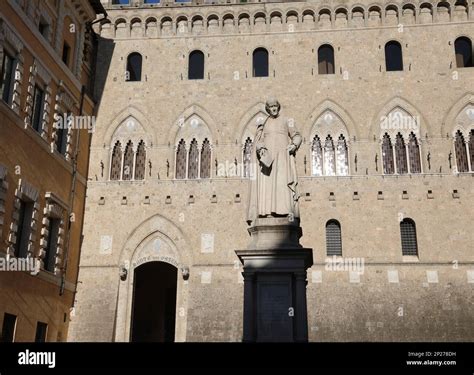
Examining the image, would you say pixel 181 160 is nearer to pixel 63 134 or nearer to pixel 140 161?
pixel 140 161

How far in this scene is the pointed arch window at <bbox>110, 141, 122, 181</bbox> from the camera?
77.1 ft

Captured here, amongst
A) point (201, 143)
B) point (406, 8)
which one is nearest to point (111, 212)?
point (201, 143)

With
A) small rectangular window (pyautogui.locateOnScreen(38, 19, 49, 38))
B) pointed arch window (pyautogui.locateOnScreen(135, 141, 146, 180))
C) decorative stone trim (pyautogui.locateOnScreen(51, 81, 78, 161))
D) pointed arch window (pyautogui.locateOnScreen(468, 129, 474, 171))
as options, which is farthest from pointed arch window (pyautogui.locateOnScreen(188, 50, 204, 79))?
pointed arch window (pyautogui.locateOnScreen(468, 129, 474, 171))

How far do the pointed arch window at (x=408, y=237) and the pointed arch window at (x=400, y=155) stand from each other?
202 centimetres

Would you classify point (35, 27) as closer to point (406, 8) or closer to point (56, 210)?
point (56, 210)

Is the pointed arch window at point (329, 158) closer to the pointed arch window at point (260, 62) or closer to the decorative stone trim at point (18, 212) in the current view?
the pointed arch window at point (260, 62)

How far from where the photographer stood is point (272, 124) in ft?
35.5

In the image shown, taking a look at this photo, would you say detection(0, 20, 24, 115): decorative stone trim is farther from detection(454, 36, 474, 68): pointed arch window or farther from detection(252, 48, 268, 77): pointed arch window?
detection(454, 36, 474, 68): pointed arch window

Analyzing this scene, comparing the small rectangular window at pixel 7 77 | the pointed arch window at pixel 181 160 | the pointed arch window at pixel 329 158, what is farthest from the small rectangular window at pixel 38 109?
the pointed arch window at pixel 329 158

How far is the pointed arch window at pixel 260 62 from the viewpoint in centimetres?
2426

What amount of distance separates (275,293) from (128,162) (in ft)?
49.9

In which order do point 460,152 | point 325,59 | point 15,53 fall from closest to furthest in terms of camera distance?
1. point 15,53
2. point 460,152
3. point 325,59

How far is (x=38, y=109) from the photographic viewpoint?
64.0ft

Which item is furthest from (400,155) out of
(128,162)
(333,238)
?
(128,162)
